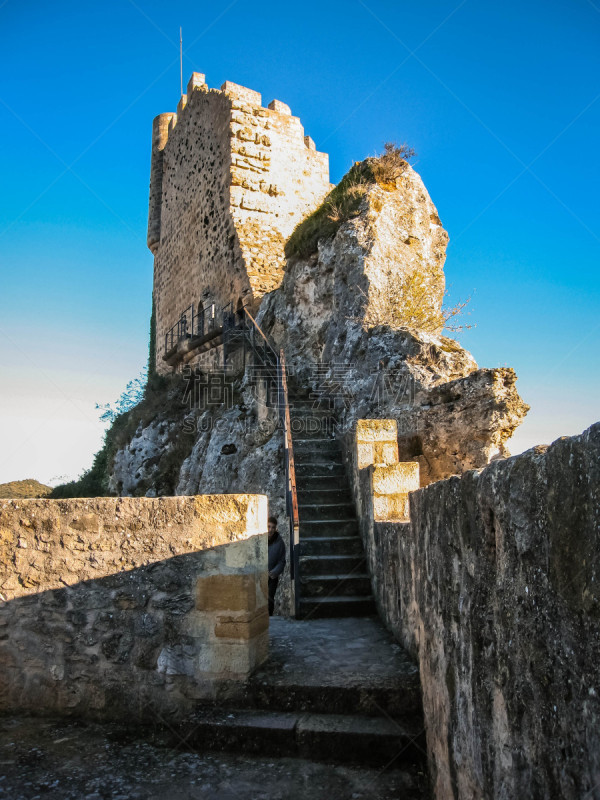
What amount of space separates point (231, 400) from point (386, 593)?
A: 23.4 feet

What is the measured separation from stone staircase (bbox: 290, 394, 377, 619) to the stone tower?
6.20m

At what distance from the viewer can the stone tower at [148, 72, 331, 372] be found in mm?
14242

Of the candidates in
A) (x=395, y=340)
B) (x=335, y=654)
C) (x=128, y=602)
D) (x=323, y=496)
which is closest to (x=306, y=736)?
(x=335, y=654)

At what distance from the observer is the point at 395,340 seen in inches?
338

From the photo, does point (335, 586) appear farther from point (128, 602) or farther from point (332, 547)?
point (128, 602)

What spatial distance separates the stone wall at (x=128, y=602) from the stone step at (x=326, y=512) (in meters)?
2.96

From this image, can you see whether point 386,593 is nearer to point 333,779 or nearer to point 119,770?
point 333,779

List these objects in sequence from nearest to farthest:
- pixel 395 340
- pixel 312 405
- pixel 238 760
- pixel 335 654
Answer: pixel 238 760
pixel 335 654
pixel 395 340
pixel 312 405

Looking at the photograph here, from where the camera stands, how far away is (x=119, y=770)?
3.03 meters

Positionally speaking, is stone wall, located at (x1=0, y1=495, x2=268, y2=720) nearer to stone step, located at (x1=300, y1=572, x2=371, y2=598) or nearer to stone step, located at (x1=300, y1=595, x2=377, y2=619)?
stone step, located at (x1=300, y1=595, x2=377, y2=619)

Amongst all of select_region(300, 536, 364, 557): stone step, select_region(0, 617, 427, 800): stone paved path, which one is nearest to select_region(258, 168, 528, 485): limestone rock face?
select_region(300, 536, 364, 557): stone step

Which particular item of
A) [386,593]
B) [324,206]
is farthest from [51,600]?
[324,206]

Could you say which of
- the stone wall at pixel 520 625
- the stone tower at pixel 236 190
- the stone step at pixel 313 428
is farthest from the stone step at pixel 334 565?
the stone tower at pixel 236 190

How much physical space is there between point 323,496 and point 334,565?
1.22 metres
